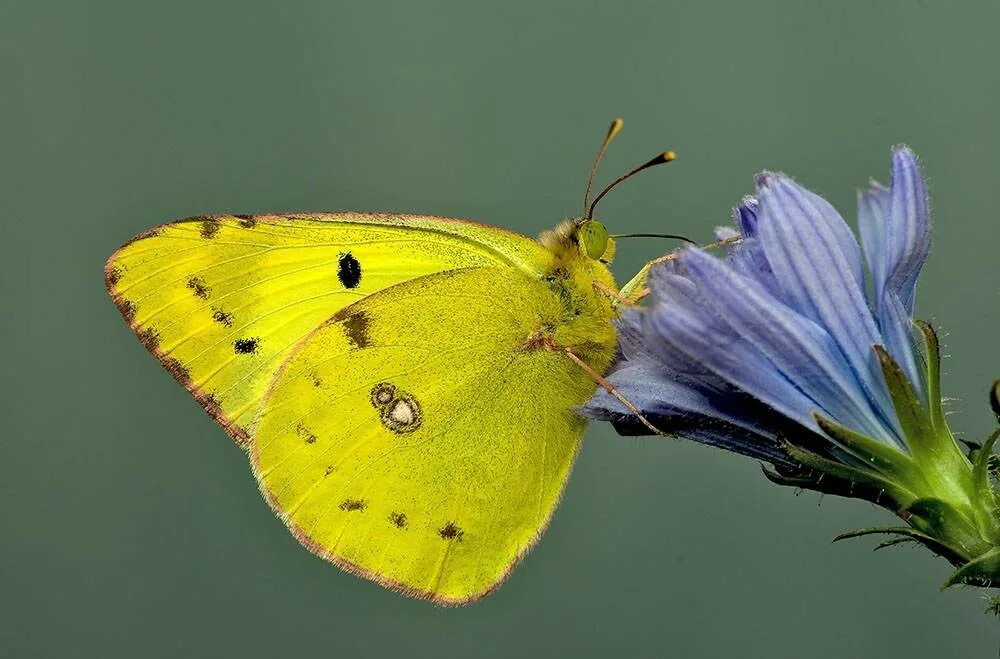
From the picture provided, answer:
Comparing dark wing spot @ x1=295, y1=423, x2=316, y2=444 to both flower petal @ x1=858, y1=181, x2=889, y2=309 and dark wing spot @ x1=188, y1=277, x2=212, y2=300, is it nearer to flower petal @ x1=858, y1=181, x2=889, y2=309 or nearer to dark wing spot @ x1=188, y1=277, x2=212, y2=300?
dark wing spot @ x1=188, y1=277, x2=212, y2=300

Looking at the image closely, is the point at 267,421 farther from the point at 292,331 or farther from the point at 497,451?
the point at 497,451

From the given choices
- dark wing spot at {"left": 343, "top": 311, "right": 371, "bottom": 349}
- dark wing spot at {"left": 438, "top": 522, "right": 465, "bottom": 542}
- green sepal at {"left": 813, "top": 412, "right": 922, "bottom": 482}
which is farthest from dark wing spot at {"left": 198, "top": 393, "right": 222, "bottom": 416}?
green sepal at {"left": 813, "top": 412, "right": 922, "bottom": 482}

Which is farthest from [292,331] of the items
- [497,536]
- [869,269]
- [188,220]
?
[869,269]

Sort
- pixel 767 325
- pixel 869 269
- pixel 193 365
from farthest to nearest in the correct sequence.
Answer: pixel 193 365, pixel 869 269, pixel 767 325

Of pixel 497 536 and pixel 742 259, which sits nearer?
pixel 742 259

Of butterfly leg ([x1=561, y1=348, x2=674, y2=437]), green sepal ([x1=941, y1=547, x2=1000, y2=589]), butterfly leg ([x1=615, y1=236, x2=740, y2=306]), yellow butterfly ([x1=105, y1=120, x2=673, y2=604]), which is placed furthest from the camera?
yellow butterfly ([x1=105, y1=120, x2=673, y2=604])

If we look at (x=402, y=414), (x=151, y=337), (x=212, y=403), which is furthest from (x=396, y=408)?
(x=151, y=337)

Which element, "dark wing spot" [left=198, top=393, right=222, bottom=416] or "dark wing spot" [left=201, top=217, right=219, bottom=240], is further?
"dark wing spot" [left=198, top=393, right=222, bottom=416]
